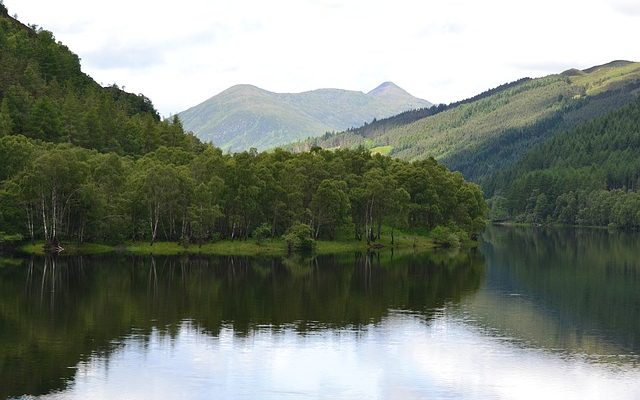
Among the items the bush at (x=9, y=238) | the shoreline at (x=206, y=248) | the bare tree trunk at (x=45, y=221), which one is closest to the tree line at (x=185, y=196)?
the bare tree trunk at (x=45, y=221)

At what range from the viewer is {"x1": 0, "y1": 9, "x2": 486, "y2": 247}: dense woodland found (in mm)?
141375

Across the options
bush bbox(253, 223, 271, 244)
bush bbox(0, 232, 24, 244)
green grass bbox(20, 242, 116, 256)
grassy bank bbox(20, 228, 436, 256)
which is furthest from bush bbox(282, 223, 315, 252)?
bush bbox(0, 232, 24, 244)

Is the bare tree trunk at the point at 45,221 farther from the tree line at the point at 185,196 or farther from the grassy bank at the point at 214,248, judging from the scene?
the grassy bank at the point at 214,248

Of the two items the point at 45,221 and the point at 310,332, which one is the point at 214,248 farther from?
the point at 310,332

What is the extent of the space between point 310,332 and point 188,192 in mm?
82285

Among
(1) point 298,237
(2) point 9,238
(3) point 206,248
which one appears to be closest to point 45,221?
(2) point 9,238

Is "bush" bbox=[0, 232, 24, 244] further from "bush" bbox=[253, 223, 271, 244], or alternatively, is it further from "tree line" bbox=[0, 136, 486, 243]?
"bush" bbox=[253, 223, 271, 244]

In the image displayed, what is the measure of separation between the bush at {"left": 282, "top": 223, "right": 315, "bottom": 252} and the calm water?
95.3ft

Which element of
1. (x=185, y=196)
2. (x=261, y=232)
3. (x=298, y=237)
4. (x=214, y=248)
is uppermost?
(x=185, y=196)

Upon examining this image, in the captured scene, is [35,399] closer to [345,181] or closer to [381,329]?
[381,329]

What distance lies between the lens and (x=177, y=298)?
91000mm

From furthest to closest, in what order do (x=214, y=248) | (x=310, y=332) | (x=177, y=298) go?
(x=214, y=248)
(x=177, y=298)
(x=310, y=332)

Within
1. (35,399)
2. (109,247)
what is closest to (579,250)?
(109,247)

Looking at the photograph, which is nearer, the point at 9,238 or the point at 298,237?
the point at 9,238
